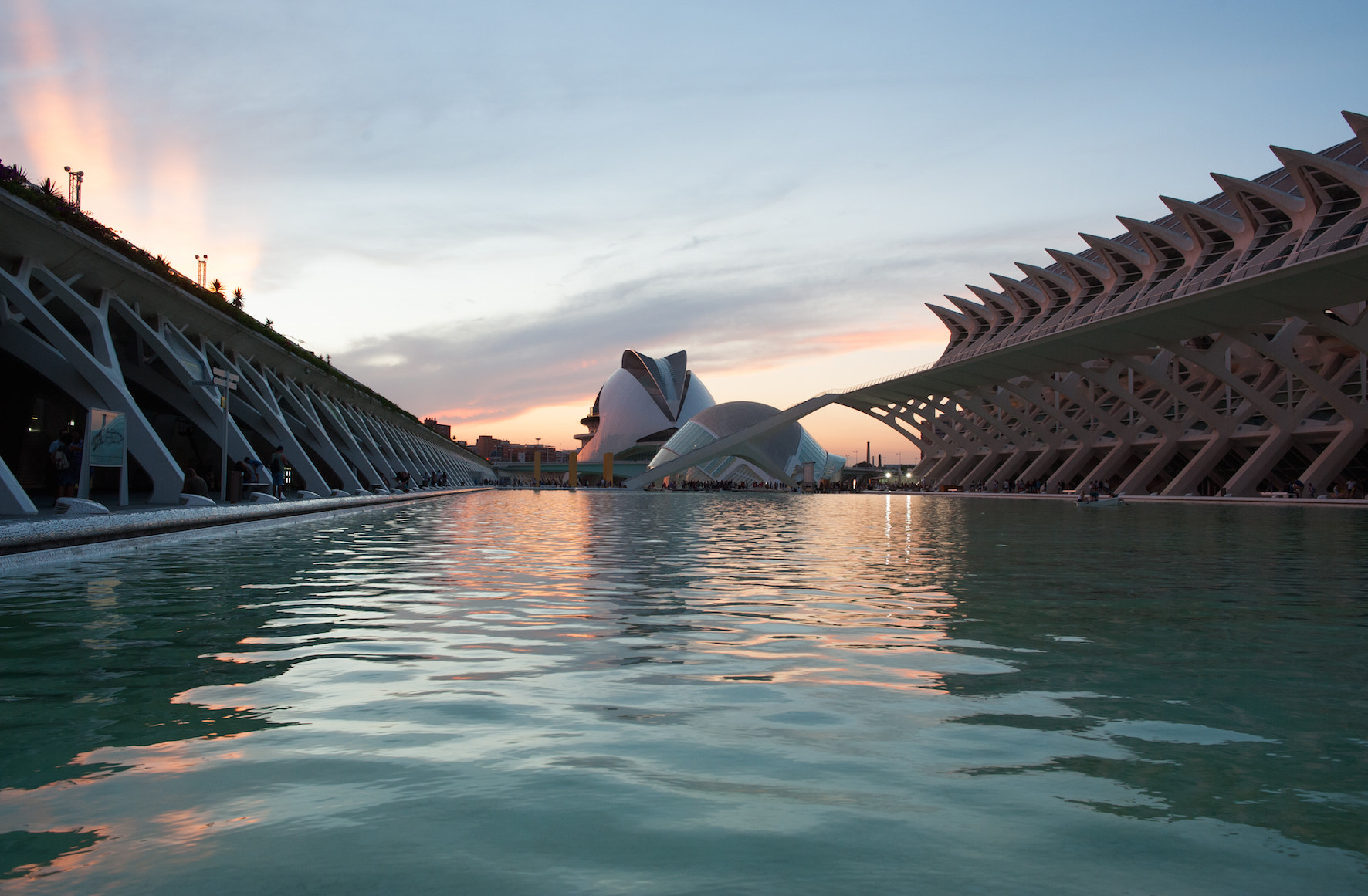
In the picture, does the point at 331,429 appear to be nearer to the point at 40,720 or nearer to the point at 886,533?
the point at 886,533

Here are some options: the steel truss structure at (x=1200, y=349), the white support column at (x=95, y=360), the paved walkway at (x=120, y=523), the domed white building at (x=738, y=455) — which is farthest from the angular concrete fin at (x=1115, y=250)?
the white support column at (x=95, y=360)

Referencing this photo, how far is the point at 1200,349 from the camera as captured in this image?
45.6m

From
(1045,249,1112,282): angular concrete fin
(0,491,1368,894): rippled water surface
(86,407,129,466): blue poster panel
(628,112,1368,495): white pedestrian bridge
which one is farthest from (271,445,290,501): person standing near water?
(1045,249,1112,282): angular concrete fin

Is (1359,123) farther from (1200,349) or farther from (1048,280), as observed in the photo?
(1048,280)

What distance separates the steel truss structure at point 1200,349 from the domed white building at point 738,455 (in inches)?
590

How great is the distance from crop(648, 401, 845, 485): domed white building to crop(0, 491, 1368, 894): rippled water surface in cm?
6666

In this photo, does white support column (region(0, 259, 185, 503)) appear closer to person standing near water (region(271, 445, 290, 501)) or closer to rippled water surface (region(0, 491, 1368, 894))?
person standing near water (region(271, 445, 290, 501))

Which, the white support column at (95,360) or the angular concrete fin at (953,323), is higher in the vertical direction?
the angular concrete fin at (953,323)

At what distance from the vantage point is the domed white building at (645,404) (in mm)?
115625

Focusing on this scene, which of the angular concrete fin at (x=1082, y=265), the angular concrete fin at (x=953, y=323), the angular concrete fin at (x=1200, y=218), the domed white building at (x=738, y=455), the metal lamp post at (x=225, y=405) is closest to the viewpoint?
the metal lamp post at (x=225, y=405)

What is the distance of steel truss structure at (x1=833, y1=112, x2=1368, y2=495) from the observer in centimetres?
3366

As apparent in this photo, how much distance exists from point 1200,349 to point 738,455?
34.4m

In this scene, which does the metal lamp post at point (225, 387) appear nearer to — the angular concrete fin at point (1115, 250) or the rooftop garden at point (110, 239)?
the rooftop garden at point (110, 239)

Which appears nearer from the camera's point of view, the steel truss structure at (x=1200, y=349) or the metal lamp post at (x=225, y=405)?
the metal lamp post at (x=225, y=405)
